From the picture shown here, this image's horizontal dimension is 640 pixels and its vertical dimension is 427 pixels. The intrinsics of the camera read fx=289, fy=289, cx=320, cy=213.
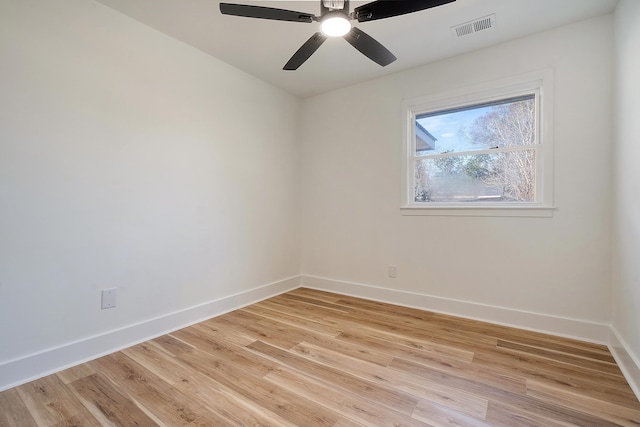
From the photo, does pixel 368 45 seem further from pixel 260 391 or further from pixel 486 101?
pixel 260 391

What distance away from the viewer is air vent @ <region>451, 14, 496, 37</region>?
7.33ft

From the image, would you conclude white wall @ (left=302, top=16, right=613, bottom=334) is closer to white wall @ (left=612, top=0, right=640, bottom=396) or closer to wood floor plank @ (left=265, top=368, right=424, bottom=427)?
white wall @ (left=612, top=0, right=640, bottom=396)

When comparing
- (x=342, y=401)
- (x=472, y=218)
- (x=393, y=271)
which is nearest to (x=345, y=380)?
(x=342, y=401)

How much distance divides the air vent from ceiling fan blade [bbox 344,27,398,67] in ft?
2.66

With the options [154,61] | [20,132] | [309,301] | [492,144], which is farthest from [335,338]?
[154,61]

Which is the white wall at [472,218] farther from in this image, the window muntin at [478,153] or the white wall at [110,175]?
the white wall at [110,175]

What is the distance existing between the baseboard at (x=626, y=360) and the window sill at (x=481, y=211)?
37.7 inches

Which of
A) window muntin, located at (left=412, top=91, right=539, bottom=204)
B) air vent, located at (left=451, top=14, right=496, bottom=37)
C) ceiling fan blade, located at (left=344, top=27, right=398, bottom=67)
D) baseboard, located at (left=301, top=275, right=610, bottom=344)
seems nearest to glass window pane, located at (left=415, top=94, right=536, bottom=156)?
window muntin, located at (left=412, top=91, right=539, bottom=204)

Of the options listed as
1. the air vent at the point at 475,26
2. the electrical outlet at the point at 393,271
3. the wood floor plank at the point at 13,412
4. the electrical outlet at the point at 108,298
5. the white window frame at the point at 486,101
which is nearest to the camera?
the wood floor plank at the point at 13,412

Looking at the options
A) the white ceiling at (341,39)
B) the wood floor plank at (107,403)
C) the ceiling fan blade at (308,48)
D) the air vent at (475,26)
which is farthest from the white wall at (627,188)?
the wood floor plank at (107,403)

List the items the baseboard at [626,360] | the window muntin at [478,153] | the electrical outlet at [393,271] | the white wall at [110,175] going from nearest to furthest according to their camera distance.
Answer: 1. the baseboard at [626,360]
2. the white wall at [110,175]
3. the window muntin at [478,153]
4. the electrical outlet at [393,271]

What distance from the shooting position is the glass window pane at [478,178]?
2559 millimetres

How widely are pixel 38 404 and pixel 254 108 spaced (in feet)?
9.48

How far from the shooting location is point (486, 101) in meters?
2.70
